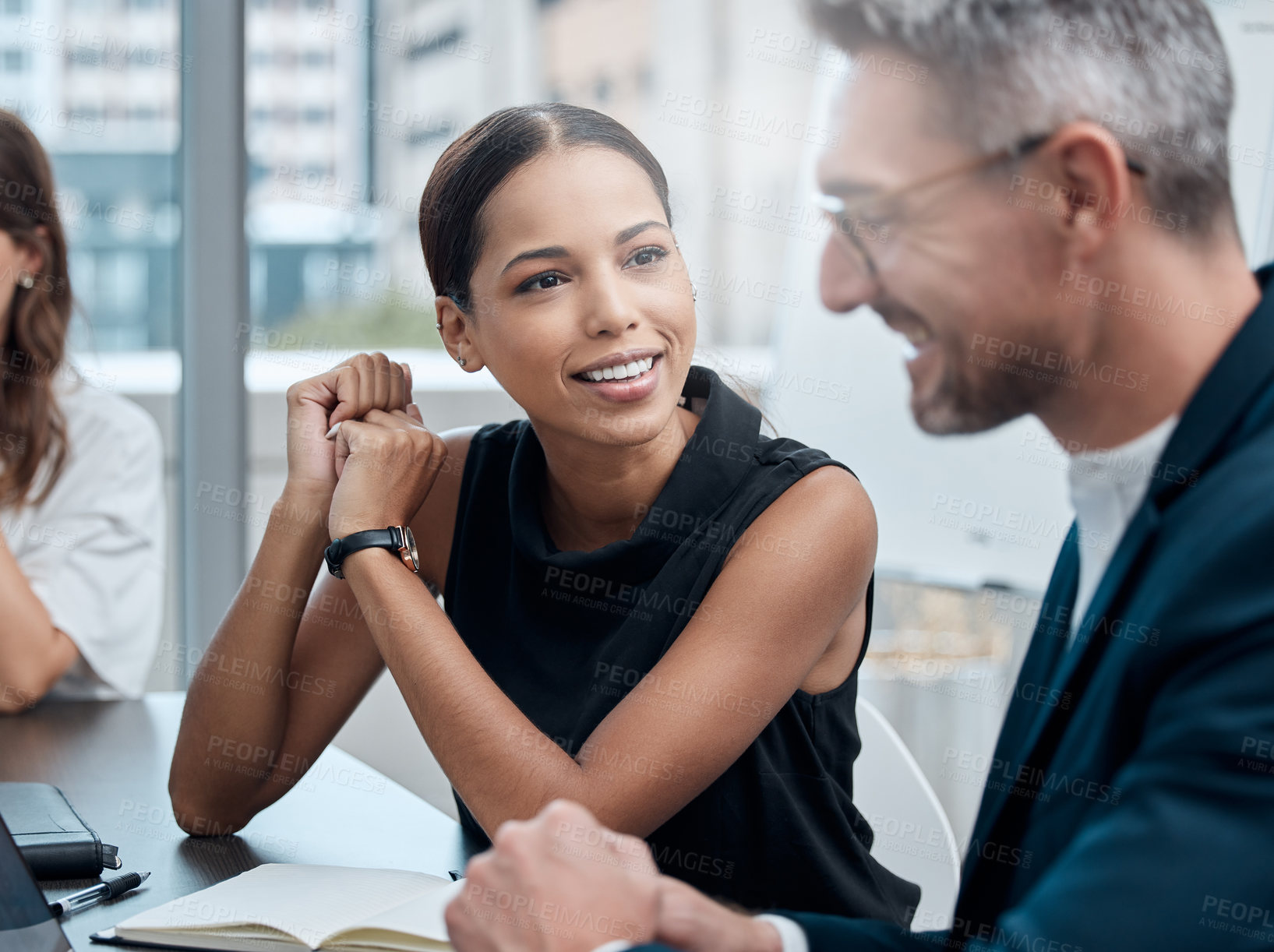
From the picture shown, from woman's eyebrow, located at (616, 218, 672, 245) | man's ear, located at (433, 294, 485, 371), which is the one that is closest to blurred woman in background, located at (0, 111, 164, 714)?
man's ear, located at (433, 294, 485, 371)

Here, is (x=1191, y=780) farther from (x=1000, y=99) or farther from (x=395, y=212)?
(x=395, y=212)

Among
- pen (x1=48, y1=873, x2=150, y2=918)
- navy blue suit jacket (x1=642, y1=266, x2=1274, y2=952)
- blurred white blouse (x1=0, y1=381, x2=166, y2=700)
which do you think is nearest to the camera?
navy blue suit jacket (x1=642, y1=266, x2=1274, y2=952)

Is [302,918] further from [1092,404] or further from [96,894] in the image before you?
[1092,404]

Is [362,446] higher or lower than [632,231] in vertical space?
lower

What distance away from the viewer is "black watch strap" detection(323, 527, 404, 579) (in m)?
1.27

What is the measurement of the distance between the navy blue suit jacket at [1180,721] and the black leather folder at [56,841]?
0.80m

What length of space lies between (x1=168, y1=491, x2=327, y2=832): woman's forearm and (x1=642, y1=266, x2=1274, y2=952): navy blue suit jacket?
35.1 inches

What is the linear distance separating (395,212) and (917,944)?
2.51 meters

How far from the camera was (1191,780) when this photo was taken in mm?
610

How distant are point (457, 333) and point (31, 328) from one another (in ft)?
3.31

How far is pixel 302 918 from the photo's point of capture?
919 mm

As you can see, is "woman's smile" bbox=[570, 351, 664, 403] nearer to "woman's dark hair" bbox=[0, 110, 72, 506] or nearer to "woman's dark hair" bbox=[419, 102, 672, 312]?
"woman's dark hair" bbox=[419, 102, 672, 312]
